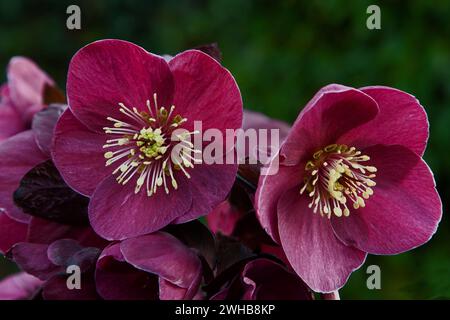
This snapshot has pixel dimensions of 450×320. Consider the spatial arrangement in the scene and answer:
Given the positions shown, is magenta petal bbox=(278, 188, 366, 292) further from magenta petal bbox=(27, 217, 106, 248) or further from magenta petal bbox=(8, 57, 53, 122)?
magenta petal bbox=(8, 57, 53, 122)

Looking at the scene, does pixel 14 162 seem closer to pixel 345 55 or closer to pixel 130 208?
pixel 130 208

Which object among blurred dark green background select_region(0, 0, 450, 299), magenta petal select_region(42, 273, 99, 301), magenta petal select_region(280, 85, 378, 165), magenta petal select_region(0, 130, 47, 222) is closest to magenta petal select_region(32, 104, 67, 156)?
magenta petal select_region(0, 130, 47, 222)

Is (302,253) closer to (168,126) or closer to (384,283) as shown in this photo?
(168,126)

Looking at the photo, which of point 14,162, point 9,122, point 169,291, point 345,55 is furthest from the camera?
point 345,55

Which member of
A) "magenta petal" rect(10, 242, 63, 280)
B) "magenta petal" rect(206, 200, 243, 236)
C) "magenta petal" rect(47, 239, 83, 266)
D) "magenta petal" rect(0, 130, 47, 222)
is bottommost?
"magenta petal" rect(206, 200, 243, 236)

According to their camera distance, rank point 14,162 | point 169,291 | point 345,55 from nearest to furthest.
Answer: point 169,291, point 14,162, point 345,55

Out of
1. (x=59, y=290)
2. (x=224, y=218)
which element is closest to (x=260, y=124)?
(x=224, y=218)

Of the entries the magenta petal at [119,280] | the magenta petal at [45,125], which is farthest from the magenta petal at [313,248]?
the magenta petal at [45,125]
